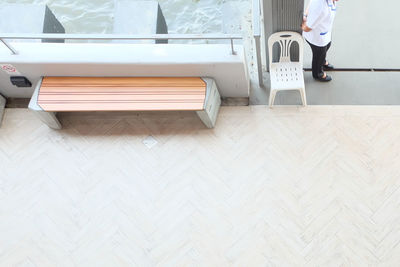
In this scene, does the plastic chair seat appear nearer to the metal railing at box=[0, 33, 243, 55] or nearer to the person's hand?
the person's hand

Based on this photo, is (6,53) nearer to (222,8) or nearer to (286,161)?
(222,8)

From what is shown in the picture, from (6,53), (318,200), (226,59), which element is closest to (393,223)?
(318,200)

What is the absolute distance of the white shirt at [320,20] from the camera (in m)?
3.75

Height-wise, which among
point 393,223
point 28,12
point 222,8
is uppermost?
point 28,12

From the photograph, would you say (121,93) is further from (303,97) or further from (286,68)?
(303,97)

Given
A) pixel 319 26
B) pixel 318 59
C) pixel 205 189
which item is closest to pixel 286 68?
pixel 318 59

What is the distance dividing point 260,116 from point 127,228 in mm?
1907

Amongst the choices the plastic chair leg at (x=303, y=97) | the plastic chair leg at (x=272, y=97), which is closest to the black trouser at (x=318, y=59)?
the plastic chair leg at (x=303, y=97)

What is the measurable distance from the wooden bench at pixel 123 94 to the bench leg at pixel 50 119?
11mm

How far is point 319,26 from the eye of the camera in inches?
156

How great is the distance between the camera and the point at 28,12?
469 centimetres

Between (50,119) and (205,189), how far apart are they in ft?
6.17

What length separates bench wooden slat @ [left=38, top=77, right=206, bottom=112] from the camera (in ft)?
13.2

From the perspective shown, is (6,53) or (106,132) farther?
(106,132)
